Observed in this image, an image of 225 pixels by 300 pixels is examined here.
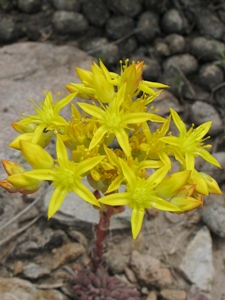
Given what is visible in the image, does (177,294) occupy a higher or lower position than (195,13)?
lower

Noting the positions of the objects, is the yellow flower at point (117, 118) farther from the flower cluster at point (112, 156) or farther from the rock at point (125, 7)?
the rock at point (125, 7)

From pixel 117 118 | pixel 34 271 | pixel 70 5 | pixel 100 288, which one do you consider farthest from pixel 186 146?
pixel 70 5

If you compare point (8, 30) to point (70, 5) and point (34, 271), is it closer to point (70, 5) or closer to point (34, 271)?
point (70, 5)

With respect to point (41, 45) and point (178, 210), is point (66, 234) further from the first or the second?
point (41, 45)

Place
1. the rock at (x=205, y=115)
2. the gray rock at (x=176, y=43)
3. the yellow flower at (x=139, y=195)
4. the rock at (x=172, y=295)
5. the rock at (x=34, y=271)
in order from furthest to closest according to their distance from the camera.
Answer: the gray rock at (x=176, y=43)
the rock at (x=205, y=115)
the rock at (x=172, y=295)
the rock at (x=34, y=271)
the yellow flower at (x=139, y=195)

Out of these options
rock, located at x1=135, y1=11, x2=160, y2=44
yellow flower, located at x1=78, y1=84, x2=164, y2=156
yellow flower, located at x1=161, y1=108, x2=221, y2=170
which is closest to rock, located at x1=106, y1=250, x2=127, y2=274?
yellow flower, located at x1=161, y1=108, x2=221, y2=170

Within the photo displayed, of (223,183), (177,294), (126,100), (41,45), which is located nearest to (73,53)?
(41,45)

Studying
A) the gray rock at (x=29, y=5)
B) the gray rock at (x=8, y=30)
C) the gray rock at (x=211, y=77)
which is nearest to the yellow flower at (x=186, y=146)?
the gray rock at (x=211, y=77)
